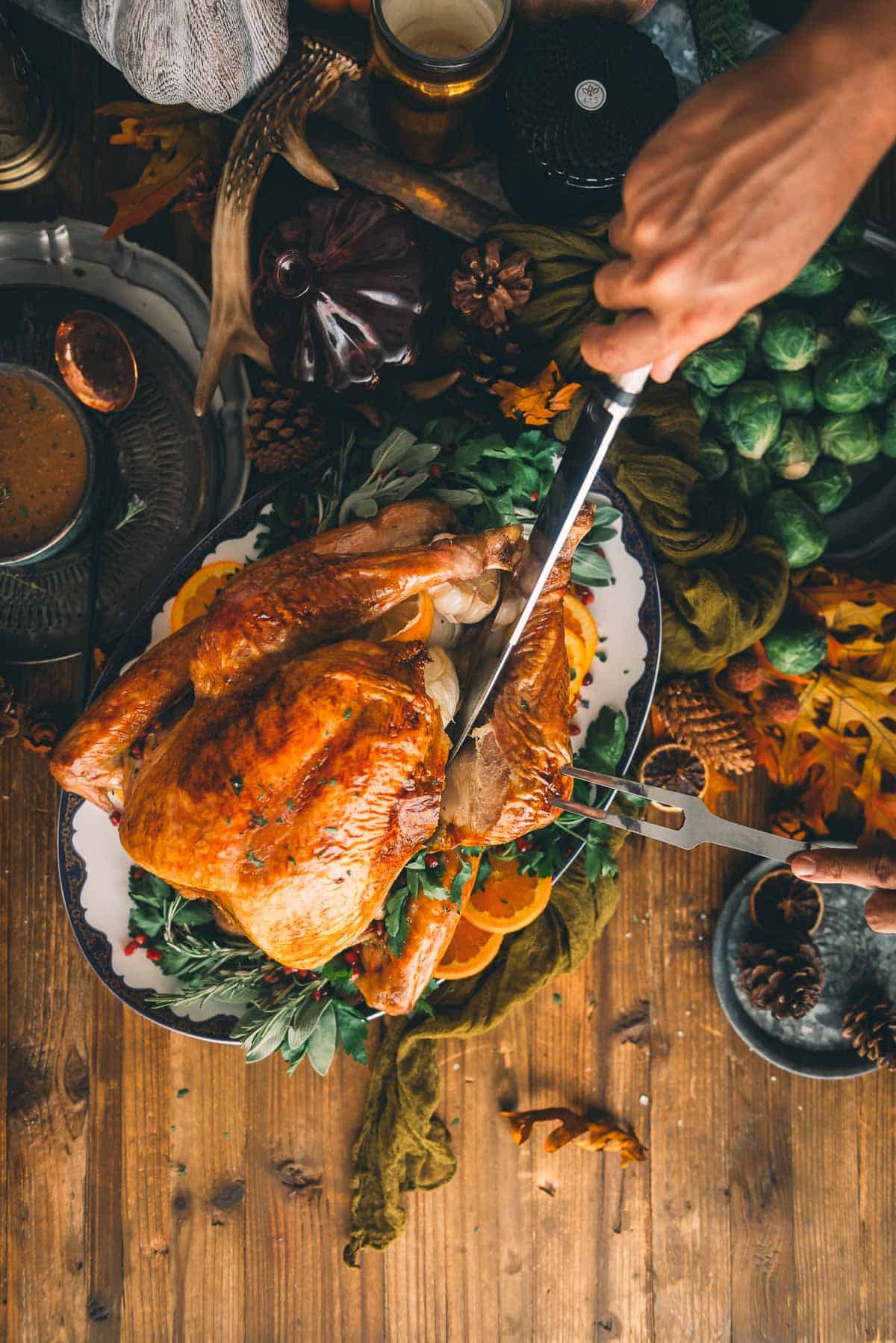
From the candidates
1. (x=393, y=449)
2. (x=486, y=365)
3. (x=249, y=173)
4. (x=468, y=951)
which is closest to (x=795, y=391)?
(x=486, y=365)

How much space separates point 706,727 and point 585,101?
3.43 feet

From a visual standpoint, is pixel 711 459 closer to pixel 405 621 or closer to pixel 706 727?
pixel 706 727

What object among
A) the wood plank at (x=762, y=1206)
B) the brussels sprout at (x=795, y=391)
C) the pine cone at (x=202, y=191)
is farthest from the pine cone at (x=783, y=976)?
the pine cone at (x=202, y=191)

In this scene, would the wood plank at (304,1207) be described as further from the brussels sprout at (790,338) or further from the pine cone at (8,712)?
the brussels sprout at (790,338)

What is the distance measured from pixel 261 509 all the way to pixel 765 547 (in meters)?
0.89

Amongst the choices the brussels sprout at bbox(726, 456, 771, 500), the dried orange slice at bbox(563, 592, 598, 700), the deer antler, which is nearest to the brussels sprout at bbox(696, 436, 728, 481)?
the brussels sprout at bbox(726, 456, 771, 500)

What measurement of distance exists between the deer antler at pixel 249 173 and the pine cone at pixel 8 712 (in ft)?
2.05

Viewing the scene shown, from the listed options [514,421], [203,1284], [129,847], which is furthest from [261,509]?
[203,1284]

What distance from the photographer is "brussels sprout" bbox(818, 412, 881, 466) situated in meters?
1.60

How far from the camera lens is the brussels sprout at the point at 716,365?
1.56 metres

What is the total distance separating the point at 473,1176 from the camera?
5.82ft

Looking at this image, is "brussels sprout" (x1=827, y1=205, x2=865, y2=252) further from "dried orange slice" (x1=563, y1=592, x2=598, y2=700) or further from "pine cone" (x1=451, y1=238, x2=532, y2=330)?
"dried orange slice" (x1=563, y1=592, x2=598, y2=700)

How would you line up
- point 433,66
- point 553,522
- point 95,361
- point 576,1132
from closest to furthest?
point 553,522 → point 433,66 → point 95,361 → point 576,1132

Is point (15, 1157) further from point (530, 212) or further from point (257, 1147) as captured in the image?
point (530, 212)
